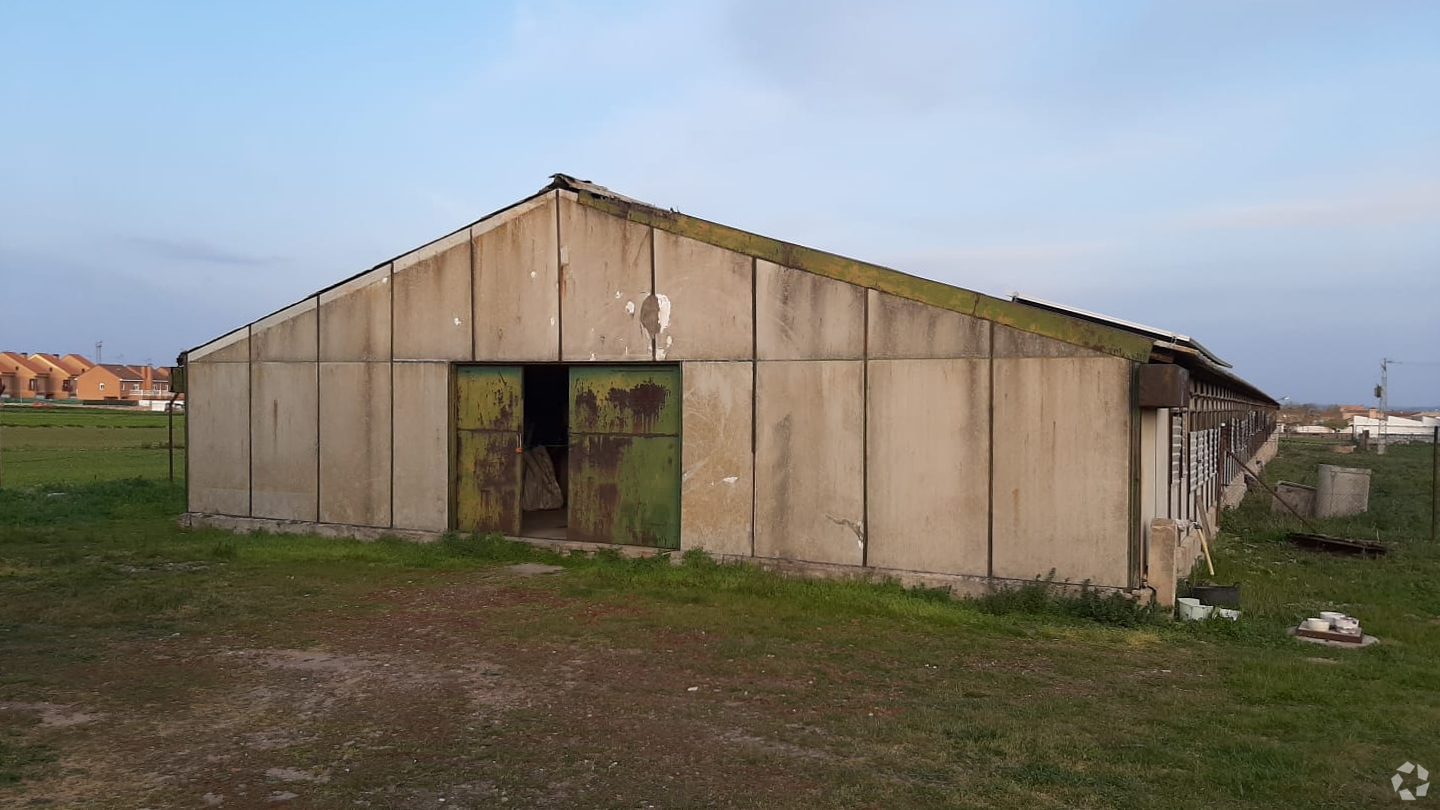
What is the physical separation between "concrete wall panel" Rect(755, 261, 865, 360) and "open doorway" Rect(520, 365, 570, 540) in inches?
222

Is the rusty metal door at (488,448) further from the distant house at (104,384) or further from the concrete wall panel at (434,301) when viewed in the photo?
the distant house at (104,384)

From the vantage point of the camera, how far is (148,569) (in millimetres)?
12031

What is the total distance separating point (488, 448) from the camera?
43.7ft

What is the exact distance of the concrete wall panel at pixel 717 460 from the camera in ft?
37.5

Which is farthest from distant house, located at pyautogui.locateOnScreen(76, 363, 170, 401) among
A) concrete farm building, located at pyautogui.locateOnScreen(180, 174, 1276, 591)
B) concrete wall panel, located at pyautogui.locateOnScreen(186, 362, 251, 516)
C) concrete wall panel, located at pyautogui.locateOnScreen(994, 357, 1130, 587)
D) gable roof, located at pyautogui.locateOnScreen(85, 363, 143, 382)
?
concrete wall panel, located at pyautogui.locateOnScreen(994, 357, 1130, 587)

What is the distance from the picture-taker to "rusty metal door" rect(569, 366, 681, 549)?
39.7 ft

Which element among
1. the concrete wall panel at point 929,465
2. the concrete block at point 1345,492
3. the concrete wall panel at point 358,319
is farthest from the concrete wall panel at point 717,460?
the concrete block at point 1345,492

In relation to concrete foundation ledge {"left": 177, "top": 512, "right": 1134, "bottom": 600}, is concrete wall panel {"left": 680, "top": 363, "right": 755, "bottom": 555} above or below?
above

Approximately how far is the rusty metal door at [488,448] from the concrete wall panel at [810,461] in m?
3.95

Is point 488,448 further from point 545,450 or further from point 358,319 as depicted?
point 545,450

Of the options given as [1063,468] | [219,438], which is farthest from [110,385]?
[1063,468]

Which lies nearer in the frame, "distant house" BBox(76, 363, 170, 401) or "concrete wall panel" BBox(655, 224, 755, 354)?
"concrete wall panel" BBox(655, 224, 755, 354)

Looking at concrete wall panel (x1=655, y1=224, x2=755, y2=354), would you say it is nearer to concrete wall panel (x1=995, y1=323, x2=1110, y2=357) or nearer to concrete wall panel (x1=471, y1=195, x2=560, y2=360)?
concrete wall panel (x1=471, y1=195, x2=560, y2=360)

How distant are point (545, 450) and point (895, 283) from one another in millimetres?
9574
